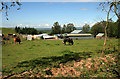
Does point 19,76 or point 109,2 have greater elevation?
point 109,2

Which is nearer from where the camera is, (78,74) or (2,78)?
(2,78)

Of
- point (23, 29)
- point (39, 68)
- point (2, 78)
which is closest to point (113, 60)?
Result: point (39, 68)

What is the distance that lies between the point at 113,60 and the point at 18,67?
221 inches

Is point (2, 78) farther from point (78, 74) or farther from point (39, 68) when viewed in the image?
point (78, 74)

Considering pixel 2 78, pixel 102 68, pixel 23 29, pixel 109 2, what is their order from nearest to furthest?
pixel 2 78
pixel 102 68
pixel 109 2
pixel 23 29

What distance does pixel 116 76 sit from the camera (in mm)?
6730

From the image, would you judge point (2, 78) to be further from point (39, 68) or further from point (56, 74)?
point (56, 74)

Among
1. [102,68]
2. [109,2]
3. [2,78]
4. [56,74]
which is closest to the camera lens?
[2,78]

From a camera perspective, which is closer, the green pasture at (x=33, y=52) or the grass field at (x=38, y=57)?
the grass field at (x=38, y=57)

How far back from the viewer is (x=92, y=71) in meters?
7.29

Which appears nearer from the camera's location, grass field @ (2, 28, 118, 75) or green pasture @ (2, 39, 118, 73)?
grass field @ (2, 28, 118, 75)

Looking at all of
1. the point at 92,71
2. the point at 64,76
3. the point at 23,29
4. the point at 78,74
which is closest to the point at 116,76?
the point at 92,71

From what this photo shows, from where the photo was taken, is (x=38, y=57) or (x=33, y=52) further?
(x=33, y=52)

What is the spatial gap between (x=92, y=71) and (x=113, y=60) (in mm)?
2257
